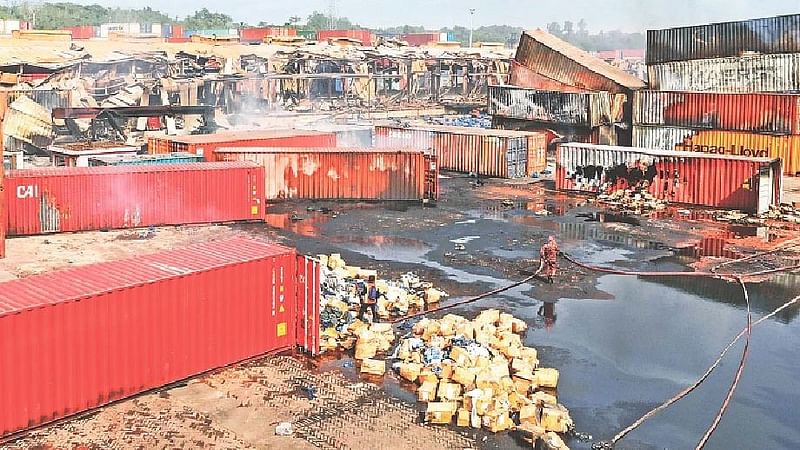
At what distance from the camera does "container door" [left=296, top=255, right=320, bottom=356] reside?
2125cm

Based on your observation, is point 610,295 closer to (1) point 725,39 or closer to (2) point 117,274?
(2) point 117,274

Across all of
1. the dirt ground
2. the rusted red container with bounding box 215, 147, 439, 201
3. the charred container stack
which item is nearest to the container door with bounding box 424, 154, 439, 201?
the rusted red container with bounding box 215, 147, 439, 201

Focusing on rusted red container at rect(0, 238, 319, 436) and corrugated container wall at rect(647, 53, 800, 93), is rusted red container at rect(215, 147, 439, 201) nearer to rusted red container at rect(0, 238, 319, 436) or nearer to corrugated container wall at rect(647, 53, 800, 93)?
rusted red container at rect(0, 238, 319, 436)

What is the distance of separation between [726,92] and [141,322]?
50481 millimetres

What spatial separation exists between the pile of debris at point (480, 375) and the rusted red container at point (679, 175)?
24.6 meters

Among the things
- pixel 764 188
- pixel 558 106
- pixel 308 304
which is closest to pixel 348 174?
pixel 764 188

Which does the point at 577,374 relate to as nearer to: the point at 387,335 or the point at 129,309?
the point at 387,335

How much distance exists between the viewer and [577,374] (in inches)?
842

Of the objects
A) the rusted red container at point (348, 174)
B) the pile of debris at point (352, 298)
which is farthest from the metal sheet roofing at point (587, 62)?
the pile of debris at point (352, 298)

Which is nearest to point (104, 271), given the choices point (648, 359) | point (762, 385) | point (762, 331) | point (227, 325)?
point (227, 325)

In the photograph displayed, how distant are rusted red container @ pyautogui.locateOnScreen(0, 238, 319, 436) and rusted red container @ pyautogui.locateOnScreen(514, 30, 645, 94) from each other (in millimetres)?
48644

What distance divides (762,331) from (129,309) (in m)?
19.3

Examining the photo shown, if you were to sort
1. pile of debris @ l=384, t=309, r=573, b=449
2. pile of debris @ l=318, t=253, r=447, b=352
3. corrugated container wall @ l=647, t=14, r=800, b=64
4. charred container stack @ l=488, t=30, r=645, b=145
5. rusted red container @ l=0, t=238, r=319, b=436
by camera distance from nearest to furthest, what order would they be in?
rusted red container @ l=0, t=238, r=319, b=436 → pile of debris @ l=384, t=309, r=573, b=449 → pile of debris @ l=318, t=253, r=447, b=352 → corrugated container wall @ l=647, t=14, r=800, b=64 → charred container stack @ l=488, t=30, r=645, b=145

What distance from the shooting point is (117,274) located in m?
18.7
